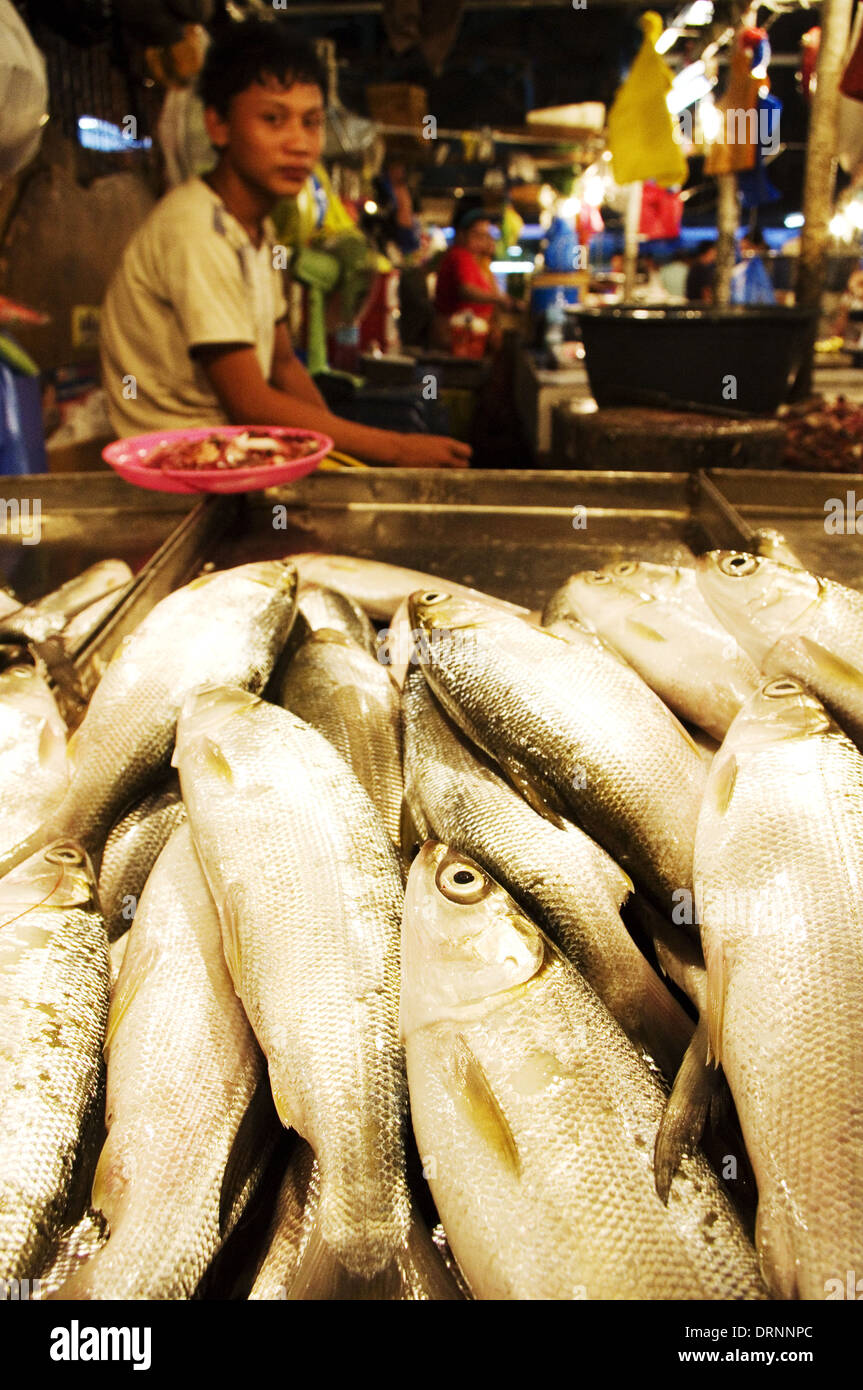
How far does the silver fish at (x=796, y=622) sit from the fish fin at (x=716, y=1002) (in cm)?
79

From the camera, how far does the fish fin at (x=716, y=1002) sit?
1.17 m

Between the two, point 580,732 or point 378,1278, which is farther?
point 580,732

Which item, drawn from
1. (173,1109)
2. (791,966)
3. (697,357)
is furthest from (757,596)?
(697,357)

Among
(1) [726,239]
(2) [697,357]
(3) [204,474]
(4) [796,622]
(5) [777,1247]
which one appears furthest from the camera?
(1) [726,239]

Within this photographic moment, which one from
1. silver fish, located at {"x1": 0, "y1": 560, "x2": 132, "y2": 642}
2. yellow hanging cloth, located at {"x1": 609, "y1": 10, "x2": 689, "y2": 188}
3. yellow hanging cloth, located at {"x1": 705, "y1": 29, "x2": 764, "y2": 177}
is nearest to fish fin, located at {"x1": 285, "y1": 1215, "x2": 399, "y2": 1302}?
silver fish, located at {"x1": 0, "y1": 560, "x2": 132, "y2": 642}

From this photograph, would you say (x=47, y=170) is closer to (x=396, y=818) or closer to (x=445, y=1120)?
(x=396, y=818)

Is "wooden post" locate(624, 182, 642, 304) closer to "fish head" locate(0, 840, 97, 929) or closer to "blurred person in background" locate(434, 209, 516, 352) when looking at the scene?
"blurred person in background" locate(434, 209, 516, 352)

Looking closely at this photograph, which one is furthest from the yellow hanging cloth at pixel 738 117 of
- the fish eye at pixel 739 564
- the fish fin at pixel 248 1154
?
the fish fin at pixel 248 1154

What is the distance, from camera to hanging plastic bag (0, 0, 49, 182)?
3438 mm

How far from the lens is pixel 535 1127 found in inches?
41.6

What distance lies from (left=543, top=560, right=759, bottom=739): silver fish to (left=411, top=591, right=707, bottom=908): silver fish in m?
0.14

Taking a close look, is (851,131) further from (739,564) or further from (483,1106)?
(483,1106)

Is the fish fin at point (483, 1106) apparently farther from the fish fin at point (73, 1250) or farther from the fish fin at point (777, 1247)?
the fish fin at point (73, 1250)

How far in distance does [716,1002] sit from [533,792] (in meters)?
0.57
